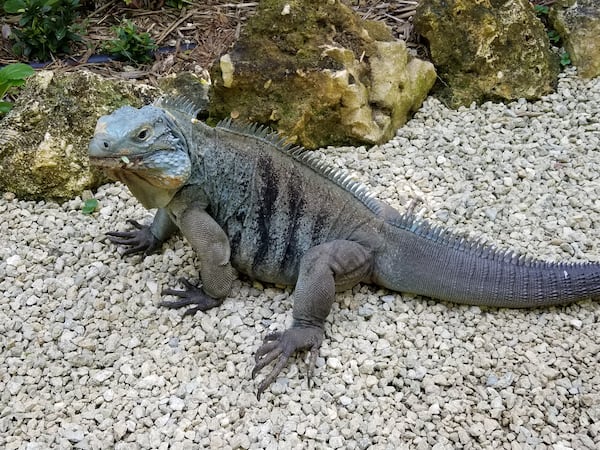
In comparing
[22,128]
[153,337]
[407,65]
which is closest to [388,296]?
[153,337]

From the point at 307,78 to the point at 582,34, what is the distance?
2235 millimetres

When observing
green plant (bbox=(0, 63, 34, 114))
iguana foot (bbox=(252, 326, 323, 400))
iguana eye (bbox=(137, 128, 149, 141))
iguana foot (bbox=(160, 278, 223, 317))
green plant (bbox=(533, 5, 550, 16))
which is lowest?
iguana foot (bbox=(160, 278, 223, 317))

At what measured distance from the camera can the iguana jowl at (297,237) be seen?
3129 mm

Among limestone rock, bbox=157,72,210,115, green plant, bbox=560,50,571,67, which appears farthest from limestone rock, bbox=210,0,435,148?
green plant, bbox=560,50,571,67

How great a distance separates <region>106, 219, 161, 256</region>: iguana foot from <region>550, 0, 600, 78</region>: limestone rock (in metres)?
3.34

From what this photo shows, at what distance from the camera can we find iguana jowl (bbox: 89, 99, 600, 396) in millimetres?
3129

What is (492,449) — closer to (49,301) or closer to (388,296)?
(388,296)

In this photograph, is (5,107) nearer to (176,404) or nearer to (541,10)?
(176,404)

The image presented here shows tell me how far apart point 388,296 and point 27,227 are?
84.6 inches

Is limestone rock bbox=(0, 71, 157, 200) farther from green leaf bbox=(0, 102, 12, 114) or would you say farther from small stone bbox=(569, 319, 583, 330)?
small stone bbox=(569, 319, 583, 330)

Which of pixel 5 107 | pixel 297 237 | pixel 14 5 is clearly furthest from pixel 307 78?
pixel 14 5

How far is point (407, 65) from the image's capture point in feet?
15.6

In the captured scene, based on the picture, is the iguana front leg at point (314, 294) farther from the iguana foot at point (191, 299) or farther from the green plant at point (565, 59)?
the green plant at point (565, 59)

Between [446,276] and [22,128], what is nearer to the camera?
[446,276]
